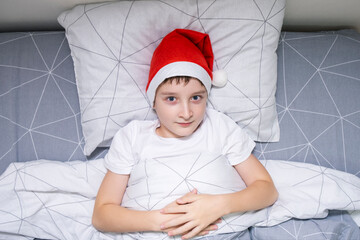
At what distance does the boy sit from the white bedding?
66 mm

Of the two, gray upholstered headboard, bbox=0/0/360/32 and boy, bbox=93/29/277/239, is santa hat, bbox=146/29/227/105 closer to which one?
boy, bbox=93/29/277/239

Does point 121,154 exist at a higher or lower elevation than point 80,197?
higher

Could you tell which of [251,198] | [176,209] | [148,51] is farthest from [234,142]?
[148,51]

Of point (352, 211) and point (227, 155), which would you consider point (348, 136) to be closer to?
point (352, 211)

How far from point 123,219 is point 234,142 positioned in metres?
0.42

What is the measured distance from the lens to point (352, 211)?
116cm

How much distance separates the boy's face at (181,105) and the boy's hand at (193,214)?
0.66 feet

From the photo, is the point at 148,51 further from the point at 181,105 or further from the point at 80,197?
the point at 80,197

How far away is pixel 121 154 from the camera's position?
3.72ft

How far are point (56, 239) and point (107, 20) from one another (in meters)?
0.72

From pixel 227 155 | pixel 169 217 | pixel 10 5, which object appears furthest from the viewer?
pixel 10 5

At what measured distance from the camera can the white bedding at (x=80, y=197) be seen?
43.5 inches

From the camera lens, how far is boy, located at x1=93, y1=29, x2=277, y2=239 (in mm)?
1021

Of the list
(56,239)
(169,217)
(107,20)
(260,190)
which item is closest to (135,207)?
(169,217)
